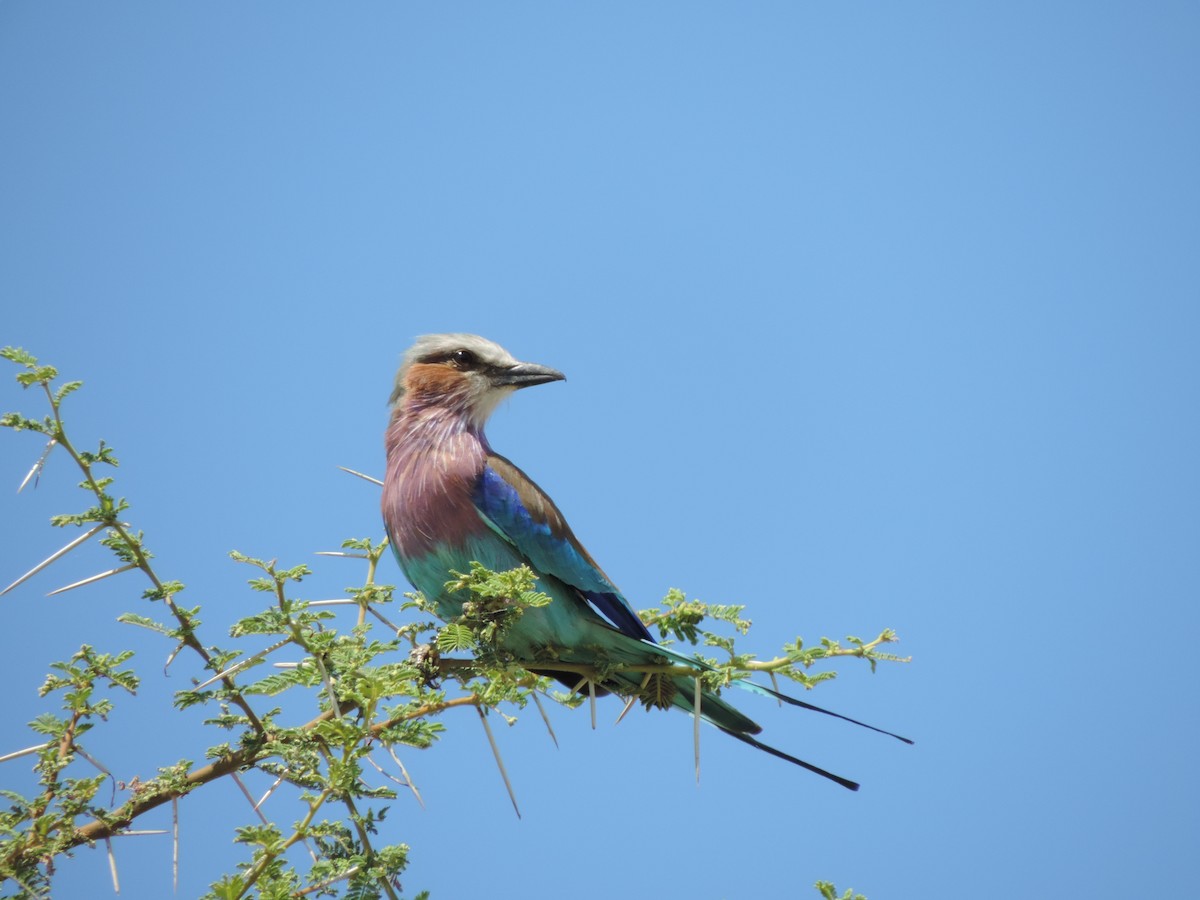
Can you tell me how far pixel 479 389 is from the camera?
505 cm

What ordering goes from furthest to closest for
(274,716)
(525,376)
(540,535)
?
(525,376) → (540,535) → (274,716)

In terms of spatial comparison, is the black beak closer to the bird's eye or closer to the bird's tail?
the bird's eye

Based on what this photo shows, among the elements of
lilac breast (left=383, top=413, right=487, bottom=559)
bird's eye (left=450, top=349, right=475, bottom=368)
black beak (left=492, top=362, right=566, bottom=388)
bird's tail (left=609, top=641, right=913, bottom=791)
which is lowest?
bird's tail (left=609, top=641, right=913, bottom=791)

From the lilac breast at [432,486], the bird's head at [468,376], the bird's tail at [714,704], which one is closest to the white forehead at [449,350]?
the bird's head at [468,376]

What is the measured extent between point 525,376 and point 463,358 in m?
Result: 0.30

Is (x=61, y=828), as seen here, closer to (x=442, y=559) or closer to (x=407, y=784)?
(x=407, y=784)

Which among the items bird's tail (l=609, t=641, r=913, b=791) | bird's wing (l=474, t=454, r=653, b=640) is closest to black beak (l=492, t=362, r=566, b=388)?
bird's wing (l=474, t=454, r=653, b=640)

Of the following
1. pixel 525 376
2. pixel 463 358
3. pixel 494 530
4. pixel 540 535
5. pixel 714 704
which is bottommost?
pixel 714 704

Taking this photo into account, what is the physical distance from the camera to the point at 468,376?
16.7ft

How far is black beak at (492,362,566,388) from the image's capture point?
504cm

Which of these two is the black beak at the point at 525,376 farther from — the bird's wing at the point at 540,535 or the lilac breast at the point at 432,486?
the bird's wing at the point at 540,535

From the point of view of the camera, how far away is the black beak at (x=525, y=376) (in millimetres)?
5043

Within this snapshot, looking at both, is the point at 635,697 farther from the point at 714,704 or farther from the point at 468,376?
the point at 468,376

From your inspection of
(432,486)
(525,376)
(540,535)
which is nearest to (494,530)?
(540,535)
